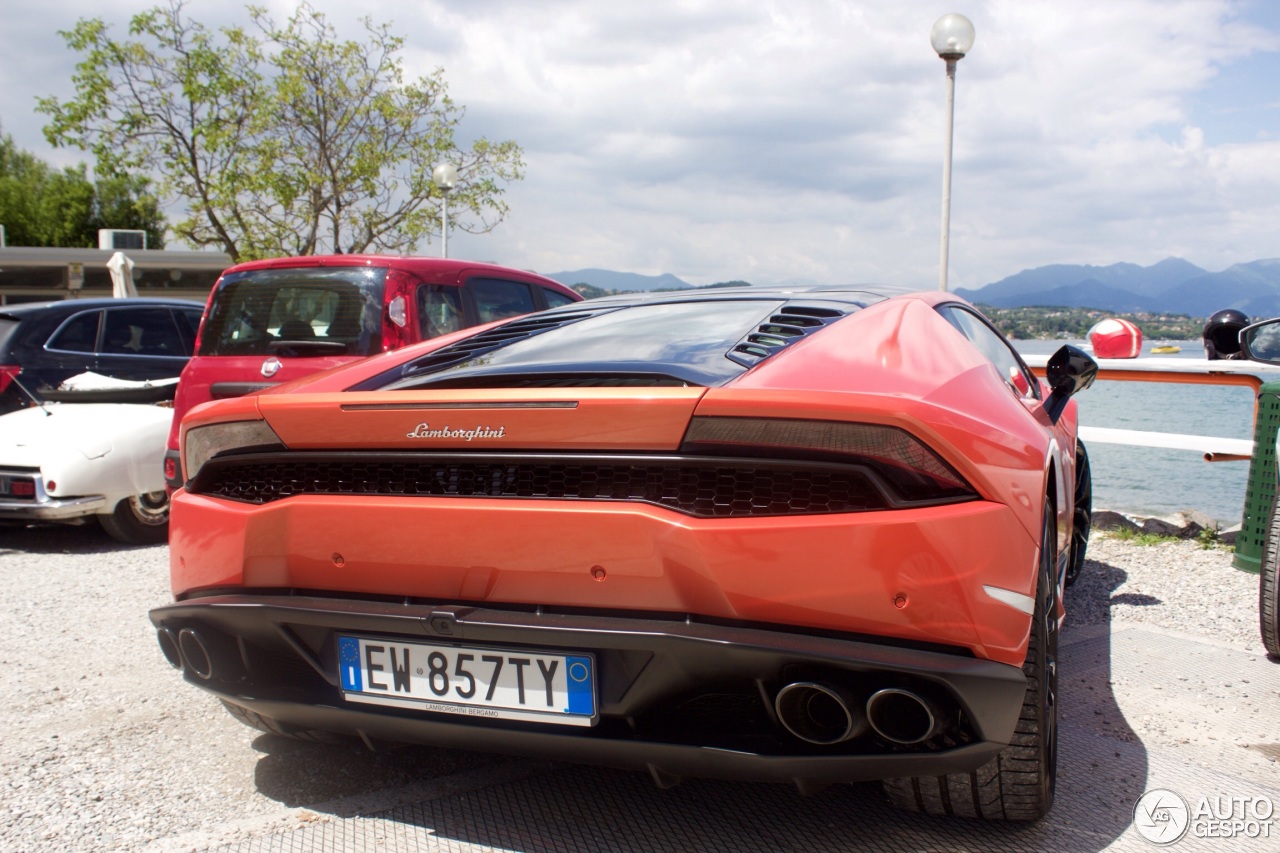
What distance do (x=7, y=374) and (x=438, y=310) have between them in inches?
161

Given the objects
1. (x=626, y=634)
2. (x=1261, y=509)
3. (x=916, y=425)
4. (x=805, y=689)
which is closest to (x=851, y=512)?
(x=916, y=425)

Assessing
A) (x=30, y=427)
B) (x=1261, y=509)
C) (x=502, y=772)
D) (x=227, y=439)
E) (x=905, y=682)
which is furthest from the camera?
(x=30, y=427)

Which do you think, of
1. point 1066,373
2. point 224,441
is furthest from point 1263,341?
point 224,441

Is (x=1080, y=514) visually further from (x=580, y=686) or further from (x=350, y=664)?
(x=350, y=664)

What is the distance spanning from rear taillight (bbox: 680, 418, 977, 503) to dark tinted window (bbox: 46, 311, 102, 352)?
7736mm

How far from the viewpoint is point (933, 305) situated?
296cm

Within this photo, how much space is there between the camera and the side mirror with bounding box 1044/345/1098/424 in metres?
3.11

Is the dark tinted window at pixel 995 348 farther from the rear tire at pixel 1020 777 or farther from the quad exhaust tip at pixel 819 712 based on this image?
the quad exhaust tip at pixel 819 712

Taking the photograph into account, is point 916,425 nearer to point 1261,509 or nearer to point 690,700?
point 690,700

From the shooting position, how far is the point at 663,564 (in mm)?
1960

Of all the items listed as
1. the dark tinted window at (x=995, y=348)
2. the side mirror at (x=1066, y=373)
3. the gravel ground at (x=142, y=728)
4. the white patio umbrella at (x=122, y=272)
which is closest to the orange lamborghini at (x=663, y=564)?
the gravel ground at (x=142, y=728)

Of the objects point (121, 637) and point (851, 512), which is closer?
point (851, 512)

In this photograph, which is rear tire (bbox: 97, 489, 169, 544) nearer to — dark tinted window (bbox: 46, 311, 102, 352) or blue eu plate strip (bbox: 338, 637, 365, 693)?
dark tinted window (bbox: 46, 311, 102, 352)

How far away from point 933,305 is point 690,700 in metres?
1.49
